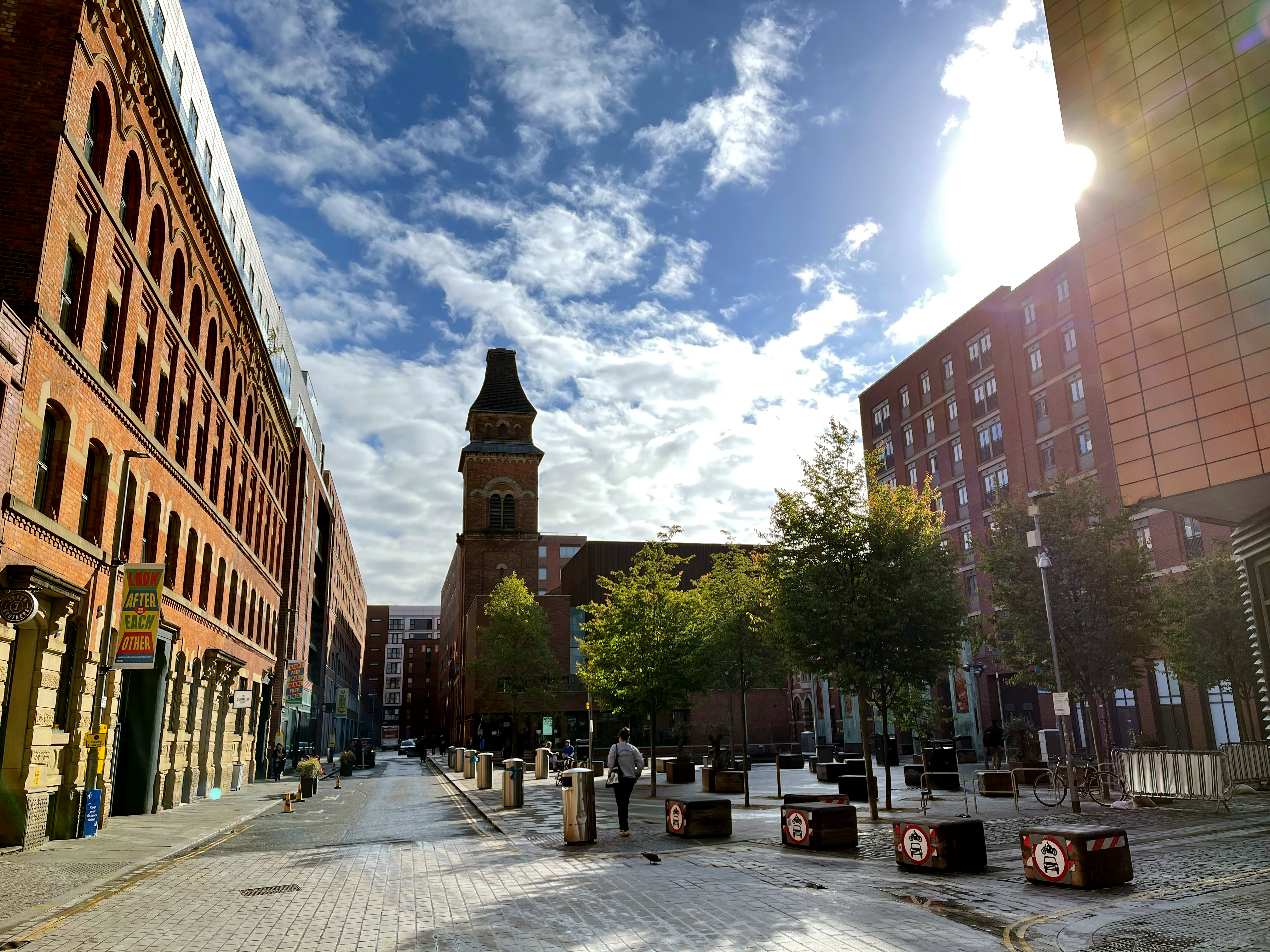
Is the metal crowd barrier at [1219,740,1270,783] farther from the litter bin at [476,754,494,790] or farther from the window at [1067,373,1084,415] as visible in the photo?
the window at [1067,373,1084,415]

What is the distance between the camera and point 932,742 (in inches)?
1697

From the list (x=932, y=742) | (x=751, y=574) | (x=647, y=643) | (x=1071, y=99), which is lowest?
(x=932, y=742)

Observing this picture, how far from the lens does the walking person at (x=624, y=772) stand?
15.3 meters

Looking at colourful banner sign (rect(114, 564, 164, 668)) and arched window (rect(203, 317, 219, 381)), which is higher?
arched window (rect(203, 317, 219, 381))

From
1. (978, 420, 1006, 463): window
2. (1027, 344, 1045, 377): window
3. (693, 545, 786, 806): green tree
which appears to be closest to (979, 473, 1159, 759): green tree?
(693, 545, 786, 806): green tree

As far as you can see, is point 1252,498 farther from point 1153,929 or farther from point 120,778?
point 120,778

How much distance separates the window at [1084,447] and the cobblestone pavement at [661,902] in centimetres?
2942

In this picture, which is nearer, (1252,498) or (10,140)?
(10,140)

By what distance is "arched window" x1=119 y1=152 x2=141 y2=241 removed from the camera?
20.3m

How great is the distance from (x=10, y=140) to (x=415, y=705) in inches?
6159

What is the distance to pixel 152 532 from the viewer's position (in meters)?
23.4

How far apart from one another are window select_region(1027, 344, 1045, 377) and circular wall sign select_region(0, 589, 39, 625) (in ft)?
144

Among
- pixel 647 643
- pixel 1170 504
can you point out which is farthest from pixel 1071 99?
pixel 647 643

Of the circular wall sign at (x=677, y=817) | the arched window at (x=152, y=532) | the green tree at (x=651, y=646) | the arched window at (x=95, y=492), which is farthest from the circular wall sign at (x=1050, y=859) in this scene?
the arched window at (x=152, y=532)
